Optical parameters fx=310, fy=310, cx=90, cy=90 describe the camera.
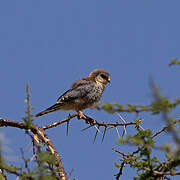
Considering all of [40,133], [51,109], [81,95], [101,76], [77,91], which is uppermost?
[101,76]

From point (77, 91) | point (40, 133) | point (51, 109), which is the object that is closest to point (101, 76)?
point (77, 91)

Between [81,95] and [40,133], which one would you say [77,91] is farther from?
[40,133]

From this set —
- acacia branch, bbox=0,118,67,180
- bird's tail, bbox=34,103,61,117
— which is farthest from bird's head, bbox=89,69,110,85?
acacia branch, bbox=0,118,67,180

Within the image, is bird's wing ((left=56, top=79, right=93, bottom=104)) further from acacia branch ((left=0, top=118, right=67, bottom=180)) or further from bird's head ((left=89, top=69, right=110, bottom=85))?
acacia branch ((left=0, top=118, right=67, bottom=180))

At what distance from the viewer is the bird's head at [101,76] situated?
8867 mm

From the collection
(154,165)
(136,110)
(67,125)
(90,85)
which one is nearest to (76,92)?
(90,85)

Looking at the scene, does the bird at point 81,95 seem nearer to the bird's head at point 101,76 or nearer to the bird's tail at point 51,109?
the bird's tail at point 51,109

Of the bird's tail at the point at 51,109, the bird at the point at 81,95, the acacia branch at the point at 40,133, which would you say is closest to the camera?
the acacia branch at the point at 40,133

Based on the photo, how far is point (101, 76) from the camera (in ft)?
29.4

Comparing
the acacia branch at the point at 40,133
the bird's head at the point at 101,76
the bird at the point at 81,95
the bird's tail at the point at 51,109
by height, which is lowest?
the acacia branch at the point at 40,133

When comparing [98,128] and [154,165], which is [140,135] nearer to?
[154,165]

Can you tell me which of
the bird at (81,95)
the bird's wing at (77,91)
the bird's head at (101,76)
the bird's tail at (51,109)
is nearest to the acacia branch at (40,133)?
the bird's tail at (51,109)

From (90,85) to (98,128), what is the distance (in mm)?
4318

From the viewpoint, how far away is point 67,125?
402 cm
